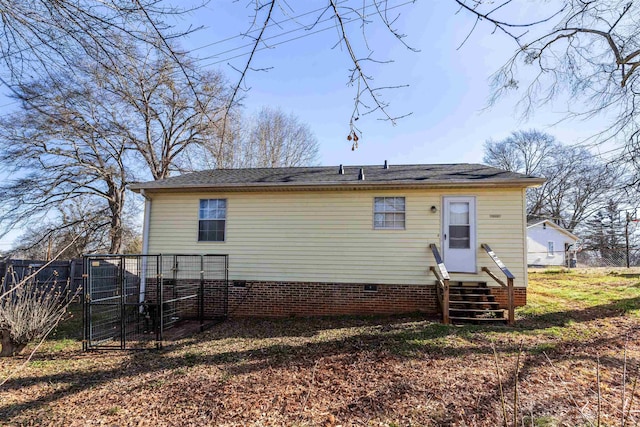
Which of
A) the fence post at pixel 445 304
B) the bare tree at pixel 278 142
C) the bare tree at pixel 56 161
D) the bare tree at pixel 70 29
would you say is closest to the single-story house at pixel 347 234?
the fence post at pixel 445 304

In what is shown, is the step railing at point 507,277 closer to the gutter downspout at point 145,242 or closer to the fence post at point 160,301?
the fence post at point 160,301

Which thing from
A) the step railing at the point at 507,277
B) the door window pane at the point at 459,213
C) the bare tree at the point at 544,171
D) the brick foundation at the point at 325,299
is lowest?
the brick foundation at the point at 325,299

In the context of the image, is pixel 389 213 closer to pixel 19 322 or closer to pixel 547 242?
pixel 19 322

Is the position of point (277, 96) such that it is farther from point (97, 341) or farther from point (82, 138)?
point (82, 138)

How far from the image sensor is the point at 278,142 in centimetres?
2162

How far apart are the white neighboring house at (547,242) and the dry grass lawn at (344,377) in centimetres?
2533

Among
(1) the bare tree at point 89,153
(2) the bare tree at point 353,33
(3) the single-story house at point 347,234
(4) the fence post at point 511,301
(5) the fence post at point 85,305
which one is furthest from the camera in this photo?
(1) the bare tree at point 89,153

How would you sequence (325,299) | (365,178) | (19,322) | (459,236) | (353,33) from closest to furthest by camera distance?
(353,33) → (19,322) → (459,236) → (325,299) → (365,178)

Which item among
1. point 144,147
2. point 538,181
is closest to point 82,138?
point 144,147

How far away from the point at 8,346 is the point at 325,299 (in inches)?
241

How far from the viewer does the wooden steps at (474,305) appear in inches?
264

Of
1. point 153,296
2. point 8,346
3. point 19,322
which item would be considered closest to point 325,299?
point 153,296

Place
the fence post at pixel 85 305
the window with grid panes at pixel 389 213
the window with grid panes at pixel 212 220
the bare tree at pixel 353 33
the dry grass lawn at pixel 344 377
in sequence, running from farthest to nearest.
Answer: the window with grid panes at pixel 212 220, the window with grid panes at pixel 389 213, the fence post at pixel 85 305, the dry grass lawn at pixel 344 377, the bare tree at pixel 353 33

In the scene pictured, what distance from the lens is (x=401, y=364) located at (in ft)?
15.3
